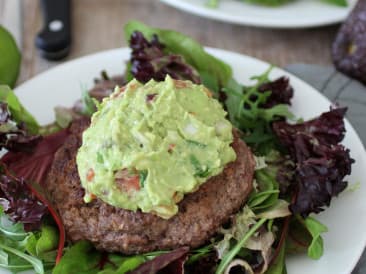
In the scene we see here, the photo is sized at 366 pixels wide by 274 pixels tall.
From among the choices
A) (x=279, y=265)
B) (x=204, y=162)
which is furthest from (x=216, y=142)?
(x=279, y=265)

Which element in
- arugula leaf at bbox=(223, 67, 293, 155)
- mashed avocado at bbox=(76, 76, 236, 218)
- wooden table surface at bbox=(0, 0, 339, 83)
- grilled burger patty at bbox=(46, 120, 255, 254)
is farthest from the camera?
wooden table surface at bbox=(0, 0, 339, 83)

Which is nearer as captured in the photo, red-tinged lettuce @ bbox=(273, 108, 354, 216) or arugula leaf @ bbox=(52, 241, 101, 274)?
arugula leaf @ bbox=(52, 241, 101, 274)

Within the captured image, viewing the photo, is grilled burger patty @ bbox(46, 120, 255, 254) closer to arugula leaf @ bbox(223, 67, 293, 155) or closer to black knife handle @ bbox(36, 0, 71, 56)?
arugula leaf @ bbox(223, 67, 293, 155)

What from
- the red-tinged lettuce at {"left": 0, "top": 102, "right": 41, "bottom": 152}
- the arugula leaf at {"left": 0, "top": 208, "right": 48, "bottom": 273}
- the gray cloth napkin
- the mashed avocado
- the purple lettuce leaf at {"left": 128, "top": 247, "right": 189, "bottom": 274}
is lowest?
the arugula leaf at {"left": 0, "top": 208, "right": 48, "bottom": 273}

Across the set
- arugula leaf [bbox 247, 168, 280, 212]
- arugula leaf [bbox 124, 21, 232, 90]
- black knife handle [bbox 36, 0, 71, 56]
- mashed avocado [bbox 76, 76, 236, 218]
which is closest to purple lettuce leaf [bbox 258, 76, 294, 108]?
arugula leaf [bbox 124, 21, 232, 90]

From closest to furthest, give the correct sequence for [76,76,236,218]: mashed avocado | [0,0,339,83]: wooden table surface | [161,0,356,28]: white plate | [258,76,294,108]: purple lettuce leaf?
[76,76,236,218]: mashed avocado → [258,76,294,108]: purple lettuce leaf → [161,0,356,28]: white plate → [0,0,339,83]: wooden table surface

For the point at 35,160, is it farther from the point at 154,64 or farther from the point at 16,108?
the point at 154,64

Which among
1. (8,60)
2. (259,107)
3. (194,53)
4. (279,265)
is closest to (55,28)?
(8,60)

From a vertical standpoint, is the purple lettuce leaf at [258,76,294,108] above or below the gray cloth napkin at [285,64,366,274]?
above
